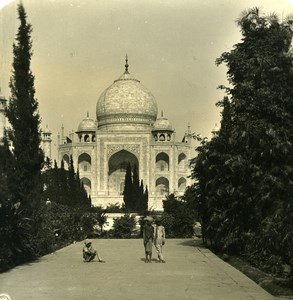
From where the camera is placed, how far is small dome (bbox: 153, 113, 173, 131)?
43219 mm

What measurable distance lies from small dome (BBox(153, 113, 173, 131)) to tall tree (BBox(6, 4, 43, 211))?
3332 centimetres

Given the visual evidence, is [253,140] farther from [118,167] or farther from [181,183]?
[118,167]

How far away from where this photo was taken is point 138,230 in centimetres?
2030

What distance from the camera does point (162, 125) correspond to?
142ft

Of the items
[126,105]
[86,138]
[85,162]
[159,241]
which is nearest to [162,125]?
[126,105]

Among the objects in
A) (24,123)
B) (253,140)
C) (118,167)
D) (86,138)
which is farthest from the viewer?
(86,138)

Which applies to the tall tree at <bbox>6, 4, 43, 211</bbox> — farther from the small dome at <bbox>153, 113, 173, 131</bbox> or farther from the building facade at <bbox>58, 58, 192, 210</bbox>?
the small dome at <bbox>153, 113, 173, 131</bbox>

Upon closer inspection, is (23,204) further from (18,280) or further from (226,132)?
(226,132)

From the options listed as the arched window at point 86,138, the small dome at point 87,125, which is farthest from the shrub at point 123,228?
the arched window at point 86,138

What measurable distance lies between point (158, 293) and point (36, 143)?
15.2 feet

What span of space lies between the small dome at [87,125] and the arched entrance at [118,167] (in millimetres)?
3205

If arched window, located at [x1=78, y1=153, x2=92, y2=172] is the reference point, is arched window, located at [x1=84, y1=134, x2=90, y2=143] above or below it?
above

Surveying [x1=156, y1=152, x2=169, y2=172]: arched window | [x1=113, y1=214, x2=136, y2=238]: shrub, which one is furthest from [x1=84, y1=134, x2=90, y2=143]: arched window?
[x1=113, y1=214, x2=136, y2=238]: shrub

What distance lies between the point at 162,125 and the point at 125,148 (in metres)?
3.63
